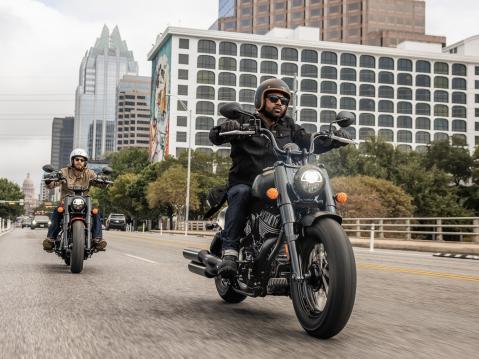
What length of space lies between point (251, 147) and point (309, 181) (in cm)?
97

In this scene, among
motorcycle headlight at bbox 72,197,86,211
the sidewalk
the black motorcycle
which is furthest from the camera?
the sidewalk

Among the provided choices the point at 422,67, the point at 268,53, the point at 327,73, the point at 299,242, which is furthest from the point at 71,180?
the point at 422,67

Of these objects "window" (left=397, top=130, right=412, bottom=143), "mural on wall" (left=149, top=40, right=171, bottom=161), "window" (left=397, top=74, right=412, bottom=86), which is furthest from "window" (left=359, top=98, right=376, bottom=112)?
"mural on wall" (left=149, top=40, right=171, bottom=161)

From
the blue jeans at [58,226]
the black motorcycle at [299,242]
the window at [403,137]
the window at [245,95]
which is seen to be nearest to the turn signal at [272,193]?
the black motorcycle at [299,242]

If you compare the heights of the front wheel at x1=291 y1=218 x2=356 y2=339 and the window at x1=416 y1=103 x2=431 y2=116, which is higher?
the window at x1=416 y1=103 x2=431 y2=116

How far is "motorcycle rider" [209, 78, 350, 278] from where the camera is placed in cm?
482

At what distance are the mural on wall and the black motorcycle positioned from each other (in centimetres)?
9670

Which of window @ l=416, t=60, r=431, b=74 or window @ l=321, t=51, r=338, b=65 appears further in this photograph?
window @ l=416, t=60, r=431, b=74

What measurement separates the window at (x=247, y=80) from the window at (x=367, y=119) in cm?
1922

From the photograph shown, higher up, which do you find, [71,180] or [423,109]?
[423,109]

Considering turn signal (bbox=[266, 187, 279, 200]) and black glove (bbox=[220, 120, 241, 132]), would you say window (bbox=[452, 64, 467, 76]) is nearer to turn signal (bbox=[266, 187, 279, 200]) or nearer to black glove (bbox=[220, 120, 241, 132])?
black glove (bbox=[220, 120, 241, 132])

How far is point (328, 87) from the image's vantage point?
108375 millimetres

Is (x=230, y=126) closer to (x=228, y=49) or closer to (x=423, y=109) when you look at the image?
(x=228, y=49)

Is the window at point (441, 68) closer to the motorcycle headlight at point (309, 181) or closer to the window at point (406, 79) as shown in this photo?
the window at point (406, 79)
